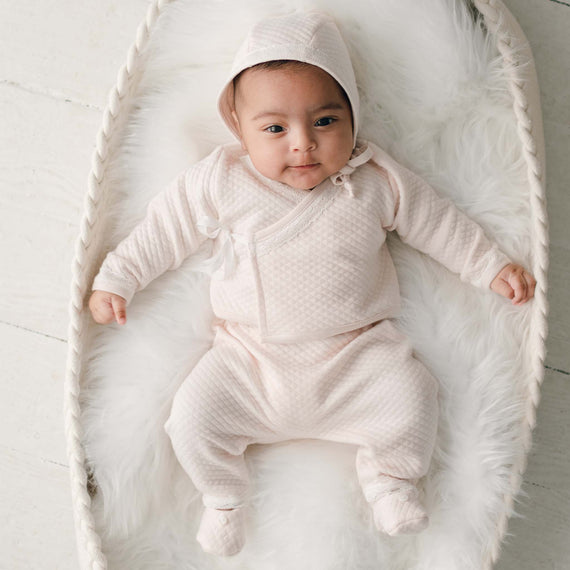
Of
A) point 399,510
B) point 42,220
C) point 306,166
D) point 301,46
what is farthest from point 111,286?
point 399,510

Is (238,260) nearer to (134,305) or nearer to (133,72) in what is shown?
(134,305)

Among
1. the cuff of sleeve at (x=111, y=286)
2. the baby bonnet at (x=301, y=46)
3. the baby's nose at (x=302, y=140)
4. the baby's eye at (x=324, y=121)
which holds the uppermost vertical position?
the baby bonnet at (x=301, y=46)

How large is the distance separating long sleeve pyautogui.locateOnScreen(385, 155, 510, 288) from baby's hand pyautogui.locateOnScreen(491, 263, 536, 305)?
1 cm

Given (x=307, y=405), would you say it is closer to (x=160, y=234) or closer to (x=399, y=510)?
(x=399, y=510)

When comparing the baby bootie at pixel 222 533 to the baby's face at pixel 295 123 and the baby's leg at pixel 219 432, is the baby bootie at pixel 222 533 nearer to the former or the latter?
the baby's leg at pixel 219 432

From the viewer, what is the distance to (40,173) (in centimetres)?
140

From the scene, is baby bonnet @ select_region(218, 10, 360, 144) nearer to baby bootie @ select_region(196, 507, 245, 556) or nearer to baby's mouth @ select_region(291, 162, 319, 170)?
baby's mouth @ select_region(291, 162, 319, 170)

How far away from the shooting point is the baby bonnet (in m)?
1.08

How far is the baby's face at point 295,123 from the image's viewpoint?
1.08 m

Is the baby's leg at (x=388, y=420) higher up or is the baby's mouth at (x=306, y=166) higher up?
the baby's mouth at (x=306, y=166)

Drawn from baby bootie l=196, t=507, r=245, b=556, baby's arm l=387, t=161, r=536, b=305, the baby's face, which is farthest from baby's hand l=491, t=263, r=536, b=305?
baby bootie l=196, t=507, r=245, b=556

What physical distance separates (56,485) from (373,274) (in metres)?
0.81

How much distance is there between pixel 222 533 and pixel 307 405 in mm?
273

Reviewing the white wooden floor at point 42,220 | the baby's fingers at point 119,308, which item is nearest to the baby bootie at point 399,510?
the baby's fingers at point 119,308
